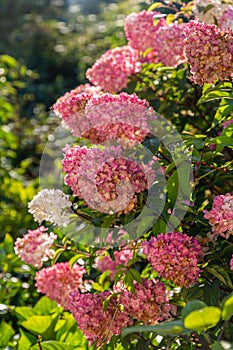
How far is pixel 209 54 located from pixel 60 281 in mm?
871

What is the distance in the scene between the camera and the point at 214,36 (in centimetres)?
158

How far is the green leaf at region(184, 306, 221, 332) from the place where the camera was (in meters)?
0.93

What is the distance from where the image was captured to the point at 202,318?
943 millimetres

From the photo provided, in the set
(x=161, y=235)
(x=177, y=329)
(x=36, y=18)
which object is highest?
(x=177, y=329)

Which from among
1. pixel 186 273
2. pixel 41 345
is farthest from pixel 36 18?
pixel 186 273

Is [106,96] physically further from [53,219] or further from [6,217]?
[6,217]

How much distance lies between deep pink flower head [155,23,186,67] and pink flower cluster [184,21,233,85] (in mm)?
501

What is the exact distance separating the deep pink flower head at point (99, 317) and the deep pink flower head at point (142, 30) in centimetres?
92

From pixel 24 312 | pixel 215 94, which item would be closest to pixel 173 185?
pixel 215 94

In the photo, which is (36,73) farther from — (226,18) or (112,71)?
(226,18)

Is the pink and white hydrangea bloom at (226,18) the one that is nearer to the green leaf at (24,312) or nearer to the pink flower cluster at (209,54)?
the pink flower cluster at (209,54)

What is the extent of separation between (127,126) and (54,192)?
0.26 metres

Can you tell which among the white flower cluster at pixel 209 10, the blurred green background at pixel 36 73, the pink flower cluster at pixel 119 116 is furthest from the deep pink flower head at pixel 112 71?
the blurred green background at pixel 36 73

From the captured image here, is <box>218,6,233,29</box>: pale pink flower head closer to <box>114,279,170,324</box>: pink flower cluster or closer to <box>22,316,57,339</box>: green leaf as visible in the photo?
<box>114,279,170,324</box>: pink flower cluster
